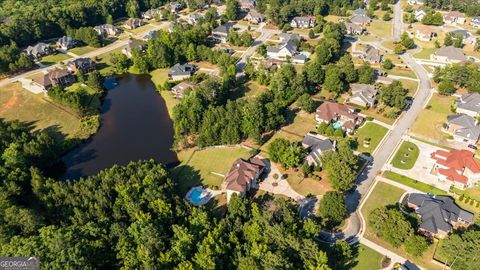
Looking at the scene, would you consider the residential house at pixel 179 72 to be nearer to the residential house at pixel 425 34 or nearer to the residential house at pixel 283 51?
the residential house at pixel 283 51

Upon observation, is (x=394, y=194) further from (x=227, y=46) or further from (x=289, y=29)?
(x=289, y=29)

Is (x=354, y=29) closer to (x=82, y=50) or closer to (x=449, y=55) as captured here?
(x=449, y=55)

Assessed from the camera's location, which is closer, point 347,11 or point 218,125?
point 218,125

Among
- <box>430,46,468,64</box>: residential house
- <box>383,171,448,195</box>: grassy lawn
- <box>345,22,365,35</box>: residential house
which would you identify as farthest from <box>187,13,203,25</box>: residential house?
<box>383,171,448,195</box>: grassy lawn

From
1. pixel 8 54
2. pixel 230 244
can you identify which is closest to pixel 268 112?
pixel 230 244

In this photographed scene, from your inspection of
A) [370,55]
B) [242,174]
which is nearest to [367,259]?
[242,174]

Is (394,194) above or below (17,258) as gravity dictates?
Result: below
